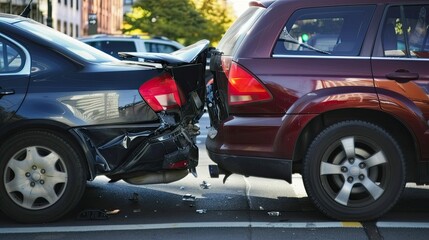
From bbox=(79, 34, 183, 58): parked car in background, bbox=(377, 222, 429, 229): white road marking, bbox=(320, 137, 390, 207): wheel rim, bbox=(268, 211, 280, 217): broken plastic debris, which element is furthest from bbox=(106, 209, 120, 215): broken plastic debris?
bbox=(79, 34, 183, 58): parked car in background

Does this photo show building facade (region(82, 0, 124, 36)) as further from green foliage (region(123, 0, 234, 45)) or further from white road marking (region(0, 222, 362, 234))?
white road marking (region(0, 222, 362, 234))

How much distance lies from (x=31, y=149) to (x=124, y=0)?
6845cm

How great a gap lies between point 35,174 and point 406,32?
3221 mm

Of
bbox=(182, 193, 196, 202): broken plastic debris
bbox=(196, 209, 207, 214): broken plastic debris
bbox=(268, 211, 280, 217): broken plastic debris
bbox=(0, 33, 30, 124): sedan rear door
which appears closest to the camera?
bbox=(0, 33, 30, 124): sedan rear door

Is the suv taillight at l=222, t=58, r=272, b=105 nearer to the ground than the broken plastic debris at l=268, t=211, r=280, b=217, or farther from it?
farther from it

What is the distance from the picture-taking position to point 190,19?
46.1 meters

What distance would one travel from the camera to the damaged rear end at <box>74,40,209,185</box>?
189 inches

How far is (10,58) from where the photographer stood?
15.9 feet

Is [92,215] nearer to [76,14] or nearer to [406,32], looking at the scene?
[406,32]

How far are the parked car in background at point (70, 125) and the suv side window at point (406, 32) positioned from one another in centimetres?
174

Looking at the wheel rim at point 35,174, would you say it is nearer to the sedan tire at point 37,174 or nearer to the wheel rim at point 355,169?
the sedan tire at point 37,174

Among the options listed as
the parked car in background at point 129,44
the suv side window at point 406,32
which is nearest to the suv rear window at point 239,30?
the suv side window at point 406,32

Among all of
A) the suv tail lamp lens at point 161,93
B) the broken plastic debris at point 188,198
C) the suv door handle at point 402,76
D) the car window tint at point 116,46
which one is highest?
the suv door handle at point 402,76

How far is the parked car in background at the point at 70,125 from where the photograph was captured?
4.72 metres
